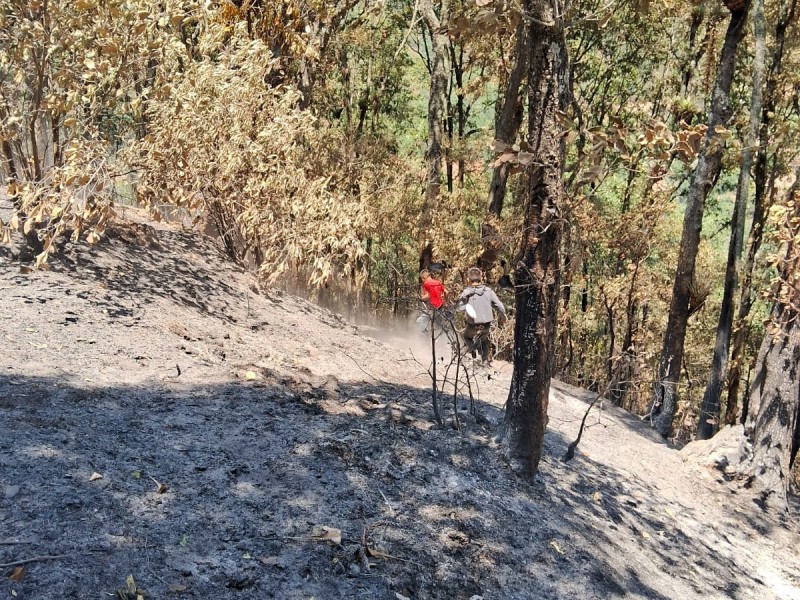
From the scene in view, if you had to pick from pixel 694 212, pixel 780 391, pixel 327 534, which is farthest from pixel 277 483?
pixel 694 212

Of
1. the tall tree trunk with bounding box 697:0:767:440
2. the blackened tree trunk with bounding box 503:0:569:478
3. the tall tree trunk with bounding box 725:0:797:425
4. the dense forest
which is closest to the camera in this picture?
the blackened tree trunk with bounding box 503:0:569:478

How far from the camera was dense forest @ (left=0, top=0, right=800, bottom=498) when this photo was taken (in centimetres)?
578

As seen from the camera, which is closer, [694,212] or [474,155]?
[694,212]

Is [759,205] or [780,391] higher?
[759,205]

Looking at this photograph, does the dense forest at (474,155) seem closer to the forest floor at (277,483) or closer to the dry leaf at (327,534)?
the forest floor at (277,483)

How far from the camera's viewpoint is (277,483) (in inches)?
198

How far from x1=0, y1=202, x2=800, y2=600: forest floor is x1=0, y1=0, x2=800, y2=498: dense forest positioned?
29.3 inches

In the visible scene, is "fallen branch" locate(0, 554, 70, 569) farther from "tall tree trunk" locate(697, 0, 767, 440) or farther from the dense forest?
"tall tree trunk" locate(697, 0, 767, 440)

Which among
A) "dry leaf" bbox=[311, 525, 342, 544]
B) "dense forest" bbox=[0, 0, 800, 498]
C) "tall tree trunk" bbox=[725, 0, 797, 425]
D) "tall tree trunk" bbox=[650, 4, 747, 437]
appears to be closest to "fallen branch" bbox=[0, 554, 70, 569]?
"dry leaf" bbox=[311, 525, 342, 544]

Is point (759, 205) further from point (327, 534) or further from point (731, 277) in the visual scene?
point (327, 534)

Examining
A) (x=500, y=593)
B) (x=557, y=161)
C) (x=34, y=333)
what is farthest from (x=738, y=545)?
(x=34, y=333)

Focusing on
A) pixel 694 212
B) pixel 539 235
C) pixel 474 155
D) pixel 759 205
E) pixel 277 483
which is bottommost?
pixel 277 483

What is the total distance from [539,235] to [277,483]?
270 cm

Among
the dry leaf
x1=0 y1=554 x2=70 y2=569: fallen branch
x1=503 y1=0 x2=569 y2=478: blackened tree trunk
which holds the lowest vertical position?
the dry leaf
